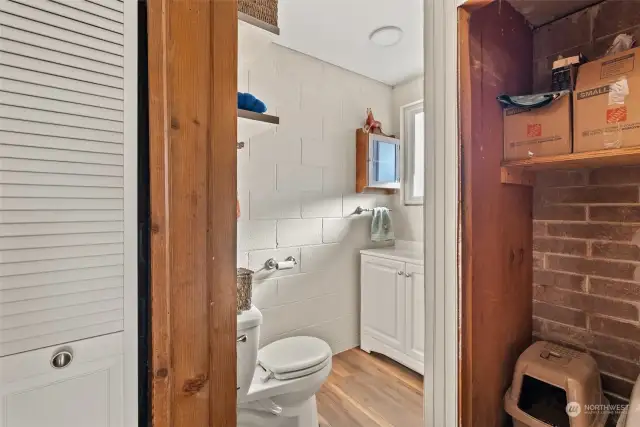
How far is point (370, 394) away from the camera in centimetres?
209

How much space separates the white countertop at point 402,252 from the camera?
7.57 ft

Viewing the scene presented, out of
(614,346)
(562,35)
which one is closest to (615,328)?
(614,346)

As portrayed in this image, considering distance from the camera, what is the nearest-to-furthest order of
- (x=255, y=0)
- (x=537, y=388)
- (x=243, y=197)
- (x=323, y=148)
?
1. (x=255, y=0)
2. (x=537, y=388)
3. (x=243, y=197)
4. (x=323, y=148)

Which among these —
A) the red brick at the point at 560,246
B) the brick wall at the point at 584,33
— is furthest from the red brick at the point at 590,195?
the brick wall at the point at 584,33

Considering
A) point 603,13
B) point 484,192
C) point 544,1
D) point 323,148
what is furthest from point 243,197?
point 603,13

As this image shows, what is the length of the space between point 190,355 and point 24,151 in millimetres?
471

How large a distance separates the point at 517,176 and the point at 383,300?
→ 1470mm

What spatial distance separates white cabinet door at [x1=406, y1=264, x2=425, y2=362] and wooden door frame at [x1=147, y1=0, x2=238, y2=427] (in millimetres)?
1707

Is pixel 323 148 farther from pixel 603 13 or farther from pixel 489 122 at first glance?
pixel 603 13

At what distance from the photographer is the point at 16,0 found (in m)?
0.50

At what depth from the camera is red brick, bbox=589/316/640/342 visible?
1.19 metres

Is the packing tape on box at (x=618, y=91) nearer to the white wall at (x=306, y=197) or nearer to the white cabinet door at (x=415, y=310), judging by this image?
the white cabinet door at (x=415, y=310)

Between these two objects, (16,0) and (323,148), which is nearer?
(16,0)

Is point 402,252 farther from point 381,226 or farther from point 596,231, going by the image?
point 596,231
